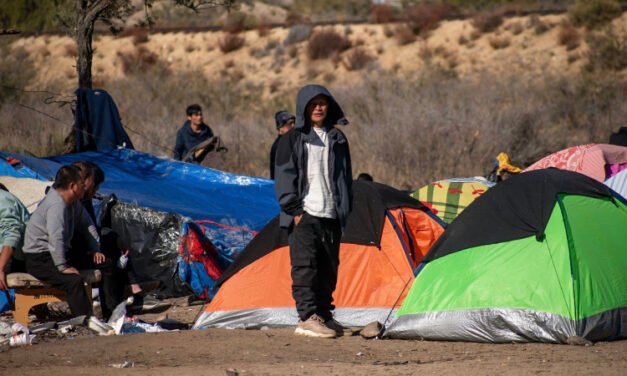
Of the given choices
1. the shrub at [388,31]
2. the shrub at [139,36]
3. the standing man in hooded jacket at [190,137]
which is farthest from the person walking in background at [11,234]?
the shrub at [139,36]

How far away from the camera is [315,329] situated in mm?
7613

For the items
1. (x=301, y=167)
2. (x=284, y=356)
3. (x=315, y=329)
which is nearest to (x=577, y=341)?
(x=315, y=329)

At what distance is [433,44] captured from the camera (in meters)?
37.8

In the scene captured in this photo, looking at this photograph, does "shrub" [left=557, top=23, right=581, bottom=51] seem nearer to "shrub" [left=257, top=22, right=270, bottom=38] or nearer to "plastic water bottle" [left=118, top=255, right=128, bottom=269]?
"shrub" [left=257, top=22, right=270, bottom=38]

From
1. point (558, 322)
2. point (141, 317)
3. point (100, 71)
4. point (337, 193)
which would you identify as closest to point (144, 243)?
point (141, 317)

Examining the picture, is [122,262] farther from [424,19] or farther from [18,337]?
[424,19]

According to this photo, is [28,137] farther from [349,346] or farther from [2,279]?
[349,346]

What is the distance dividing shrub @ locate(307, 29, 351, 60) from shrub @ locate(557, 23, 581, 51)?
8.43m

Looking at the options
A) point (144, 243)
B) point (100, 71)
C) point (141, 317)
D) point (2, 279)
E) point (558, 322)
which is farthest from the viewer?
point (100, 71)

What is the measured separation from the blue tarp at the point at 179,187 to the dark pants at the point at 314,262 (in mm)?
3741

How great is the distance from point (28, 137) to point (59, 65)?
2415 centimetres

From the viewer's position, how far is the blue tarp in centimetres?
1167

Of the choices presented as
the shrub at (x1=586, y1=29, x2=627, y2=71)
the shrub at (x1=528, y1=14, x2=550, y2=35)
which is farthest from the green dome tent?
the shrub at (x1=528, y1=14, x2=550, y2=35)

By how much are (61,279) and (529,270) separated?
3959 mm
